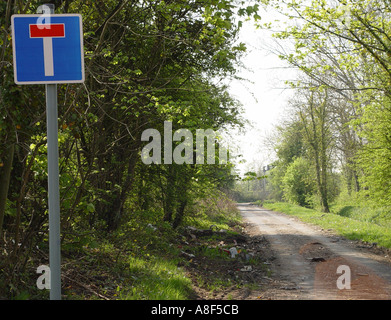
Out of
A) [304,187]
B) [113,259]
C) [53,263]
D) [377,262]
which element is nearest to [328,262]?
[377,262]

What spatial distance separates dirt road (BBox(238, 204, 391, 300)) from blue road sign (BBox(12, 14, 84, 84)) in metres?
5.84

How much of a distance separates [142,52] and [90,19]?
6.86 feet

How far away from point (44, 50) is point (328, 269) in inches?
349

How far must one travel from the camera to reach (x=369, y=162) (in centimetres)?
1772

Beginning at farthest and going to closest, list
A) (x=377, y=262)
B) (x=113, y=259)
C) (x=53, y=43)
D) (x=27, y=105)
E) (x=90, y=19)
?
1. (x=377, y=262)
2. (x=90, y=19)
3. (x=113, y=259)
4. (x=27, y=105)
5. (x=53, y=43)

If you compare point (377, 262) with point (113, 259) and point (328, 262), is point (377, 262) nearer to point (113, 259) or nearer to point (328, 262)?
point (328, 262)

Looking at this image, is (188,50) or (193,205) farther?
(193,205)

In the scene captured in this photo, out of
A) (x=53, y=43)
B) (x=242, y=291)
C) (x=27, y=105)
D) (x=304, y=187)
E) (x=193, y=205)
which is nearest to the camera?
(x=53, y=43)

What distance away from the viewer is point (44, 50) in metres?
3.35

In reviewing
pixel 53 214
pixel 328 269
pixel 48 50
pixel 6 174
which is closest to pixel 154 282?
pixel 6 174

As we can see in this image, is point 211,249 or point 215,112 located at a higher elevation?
point 215,112

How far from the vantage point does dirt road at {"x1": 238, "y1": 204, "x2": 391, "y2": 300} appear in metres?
7.89

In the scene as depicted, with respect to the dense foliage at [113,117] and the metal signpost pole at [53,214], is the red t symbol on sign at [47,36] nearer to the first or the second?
the metal signpost pole at [53,214]

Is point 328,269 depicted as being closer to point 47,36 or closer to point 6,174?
point 6,174
